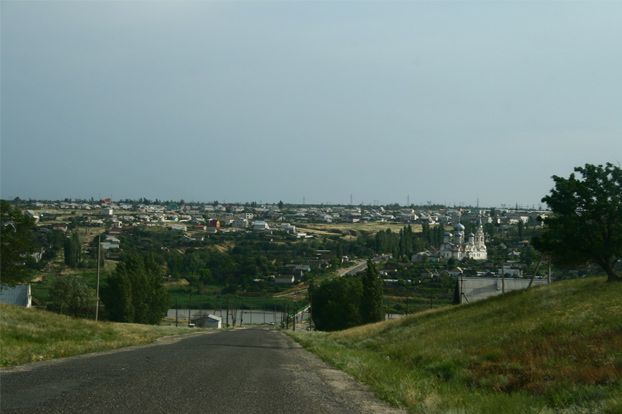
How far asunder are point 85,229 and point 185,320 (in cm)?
9735

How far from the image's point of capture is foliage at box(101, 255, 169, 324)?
6600cm

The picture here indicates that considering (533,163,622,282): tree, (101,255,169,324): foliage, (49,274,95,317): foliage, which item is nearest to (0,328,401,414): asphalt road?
(533,163,622,282): tree

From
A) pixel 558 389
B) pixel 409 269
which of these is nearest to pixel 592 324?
pixel 558 389

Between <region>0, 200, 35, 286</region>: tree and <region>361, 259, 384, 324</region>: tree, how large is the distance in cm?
3561

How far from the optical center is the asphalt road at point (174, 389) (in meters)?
8.56

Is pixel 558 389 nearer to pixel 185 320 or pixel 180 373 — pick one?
pixel 180 373

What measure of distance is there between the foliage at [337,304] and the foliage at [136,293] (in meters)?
20.0

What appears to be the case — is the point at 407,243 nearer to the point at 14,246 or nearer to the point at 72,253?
the point at 72,253

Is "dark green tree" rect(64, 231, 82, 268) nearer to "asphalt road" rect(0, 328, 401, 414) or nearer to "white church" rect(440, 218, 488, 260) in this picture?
"white church" rect(440, 218, 488, 260)

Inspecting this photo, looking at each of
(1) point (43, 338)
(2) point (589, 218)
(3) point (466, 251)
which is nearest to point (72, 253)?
(3) point (466, 251)

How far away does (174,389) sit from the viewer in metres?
10.1

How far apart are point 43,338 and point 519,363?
683 inches

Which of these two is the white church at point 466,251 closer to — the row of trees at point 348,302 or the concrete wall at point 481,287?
the row of trees at point 348,302

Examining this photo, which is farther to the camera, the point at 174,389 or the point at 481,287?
the point at 481,287
